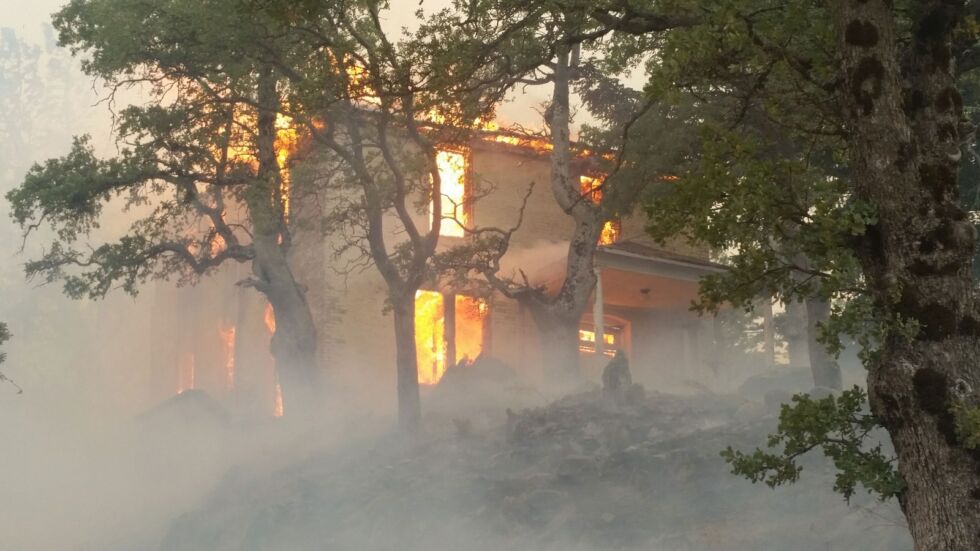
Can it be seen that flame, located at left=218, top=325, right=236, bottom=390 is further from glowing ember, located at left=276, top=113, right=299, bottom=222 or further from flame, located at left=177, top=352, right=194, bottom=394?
glowing ember, located at left=276, top=113, right=299, bottom=222

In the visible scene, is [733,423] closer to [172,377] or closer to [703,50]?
[703,50]

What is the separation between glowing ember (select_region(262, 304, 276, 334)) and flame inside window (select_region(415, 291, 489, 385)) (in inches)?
222

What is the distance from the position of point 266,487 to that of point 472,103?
12024 millimetres

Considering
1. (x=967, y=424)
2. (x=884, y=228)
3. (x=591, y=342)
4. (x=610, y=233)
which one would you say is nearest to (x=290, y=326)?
(x=591, y=342)

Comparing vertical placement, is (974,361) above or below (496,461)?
above

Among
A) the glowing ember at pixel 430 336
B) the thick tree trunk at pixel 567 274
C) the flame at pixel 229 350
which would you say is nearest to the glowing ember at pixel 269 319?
the flame at pixel 229 350

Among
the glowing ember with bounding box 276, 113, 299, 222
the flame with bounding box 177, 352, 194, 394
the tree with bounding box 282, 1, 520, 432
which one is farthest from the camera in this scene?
the flame with bounding box 177, 352, 194, 394

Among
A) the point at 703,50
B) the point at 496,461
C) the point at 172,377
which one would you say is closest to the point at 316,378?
the point at 496,461

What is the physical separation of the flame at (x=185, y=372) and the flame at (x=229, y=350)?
15.6ft

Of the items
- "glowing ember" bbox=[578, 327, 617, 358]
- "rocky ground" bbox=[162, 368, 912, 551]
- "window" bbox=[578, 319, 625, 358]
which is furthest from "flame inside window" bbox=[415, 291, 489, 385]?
"rocky ground" bbox=[162, 368, 912, 551]

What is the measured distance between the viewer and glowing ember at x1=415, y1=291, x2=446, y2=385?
31.1m

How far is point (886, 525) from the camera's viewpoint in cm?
1476

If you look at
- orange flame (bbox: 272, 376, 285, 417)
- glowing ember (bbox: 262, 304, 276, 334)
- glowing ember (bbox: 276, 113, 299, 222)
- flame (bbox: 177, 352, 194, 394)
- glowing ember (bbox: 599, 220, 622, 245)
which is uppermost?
glowing ember (bbox: 276, 113, 299, 222)

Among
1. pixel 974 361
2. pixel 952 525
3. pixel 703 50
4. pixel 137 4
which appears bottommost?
pixel 952 525
